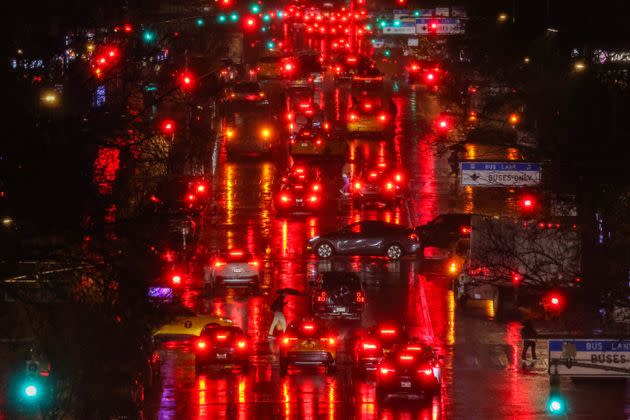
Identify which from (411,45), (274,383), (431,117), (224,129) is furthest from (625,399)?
(411,45)

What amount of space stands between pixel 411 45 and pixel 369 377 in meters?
73.4

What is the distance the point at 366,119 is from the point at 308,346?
3126 centimetres

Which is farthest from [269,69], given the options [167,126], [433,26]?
[167,126]

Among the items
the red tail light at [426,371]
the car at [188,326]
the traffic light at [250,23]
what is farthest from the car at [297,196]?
the red tail light at [426,371]

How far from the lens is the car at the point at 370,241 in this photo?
1756 inches

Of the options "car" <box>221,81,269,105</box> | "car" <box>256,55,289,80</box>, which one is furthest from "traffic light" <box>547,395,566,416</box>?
"car" <box>256,55,289,80</box>

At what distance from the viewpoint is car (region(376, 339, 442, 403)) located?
28.5m

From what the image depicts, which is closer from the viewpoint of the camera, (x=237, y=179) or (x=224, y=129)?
(x=237, y=179)

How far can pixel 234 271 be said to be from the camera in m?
40.5

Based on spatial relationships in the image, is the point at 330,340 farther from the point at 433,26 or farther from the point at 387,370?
the point at 433,26

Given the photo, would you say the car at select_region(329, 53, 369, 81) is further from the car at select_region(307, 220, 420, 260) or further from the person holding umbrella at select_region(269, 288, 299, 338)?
the person holding umbrella at select_region(269, 288, 299, 338)

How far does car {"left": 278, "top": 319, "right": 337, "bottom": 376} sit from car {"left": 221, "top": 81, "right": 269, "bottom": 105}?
30.3 metres

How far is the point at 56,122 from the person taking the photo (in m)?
18.1

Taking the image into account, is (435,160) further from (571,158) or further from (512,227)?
(571,158)
